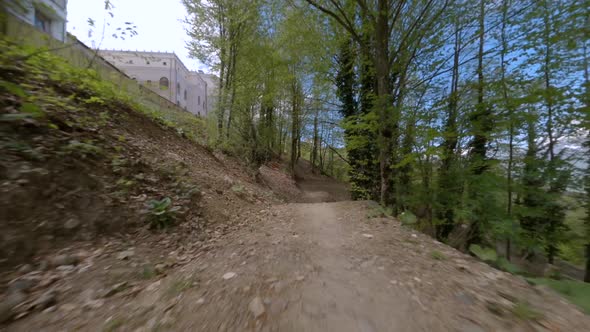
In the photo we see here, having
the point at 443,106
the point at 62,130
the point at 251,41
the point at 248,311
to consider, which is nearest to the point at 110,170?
the point at 62,130

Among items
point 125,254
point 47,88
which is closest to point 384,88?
point 125,254

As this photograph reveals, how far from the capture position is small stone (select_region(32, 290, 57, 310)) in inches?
63.3

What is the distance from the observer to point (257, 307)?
1588 mm

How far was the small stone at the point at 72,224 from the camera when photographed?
2.39 m

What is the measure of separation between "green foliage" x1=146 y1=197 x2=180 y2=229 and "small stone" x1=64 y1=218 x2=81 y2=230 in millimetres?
758

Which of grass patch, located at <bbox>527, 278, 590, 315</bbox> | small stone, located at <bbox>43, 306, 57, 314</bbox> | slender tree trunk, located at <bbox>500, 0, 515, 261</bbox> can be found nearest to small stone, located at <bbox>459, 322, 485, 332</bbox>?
grass patch, located at <bbox>527, 278, 590, 315</bbox>

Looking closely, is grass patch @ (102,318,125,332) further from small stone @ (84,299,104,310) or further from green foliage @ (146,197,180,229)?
green foliage @ (146,197,180,229)

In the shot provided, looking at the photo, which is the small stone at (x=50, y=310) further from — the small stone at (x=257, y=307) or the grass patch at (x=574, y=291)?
the grass patch at (x=574, y=291)

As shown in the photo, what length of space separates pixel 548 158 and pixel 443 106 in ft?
10.4

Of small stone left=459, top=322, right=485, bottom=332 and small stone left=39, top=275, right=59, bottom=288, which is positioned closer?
small stone left=459, top=322, right=485, bottom=332

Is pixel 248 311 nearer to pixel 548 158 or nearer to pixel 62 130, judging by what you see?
pixel 62 130

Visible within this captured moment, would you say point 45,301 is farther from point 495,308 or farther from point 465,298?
point 495,308

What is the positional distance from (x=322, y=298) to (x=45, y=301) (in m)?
2.12

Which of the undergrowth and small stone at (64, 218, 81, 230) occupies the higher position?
the undergrowth
